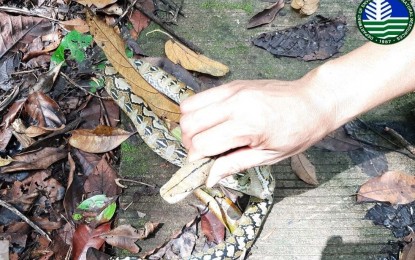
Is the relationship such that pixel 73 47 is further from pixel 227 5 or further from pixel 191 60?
pixel 227 5

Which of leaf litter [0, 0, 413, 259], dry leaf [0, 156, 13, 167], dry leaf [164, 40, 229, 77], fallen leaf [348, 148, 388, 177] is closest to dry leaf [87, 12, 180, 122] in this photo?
leaf litter [0, 0, 413, 259]

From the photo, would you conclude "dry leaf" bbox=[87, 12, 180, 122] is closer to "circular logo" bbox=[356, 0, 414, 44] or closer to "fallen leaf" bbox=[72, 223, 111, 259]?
"fallen leaf" bbox=[72, 223, 111, 259]

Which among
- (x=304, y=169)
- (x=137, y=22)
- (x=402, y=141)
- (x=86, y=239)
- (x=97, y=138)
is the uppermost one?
(x=137, y=22)

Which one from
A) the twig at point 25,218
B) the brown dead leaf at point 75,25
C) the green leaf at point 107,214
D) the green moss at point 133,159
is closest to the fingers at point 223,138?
the green moss at point 133,159

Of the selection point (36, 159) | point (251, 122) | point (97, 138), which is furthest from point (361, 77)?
point (36, 159)

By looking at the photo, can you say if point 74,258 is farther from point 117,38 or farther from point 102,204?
point 117,38

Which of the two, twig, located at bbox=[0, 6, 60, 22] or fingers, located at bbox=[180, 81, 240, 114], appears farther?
twig, located at bbox=[0, 6, 60, 22]
